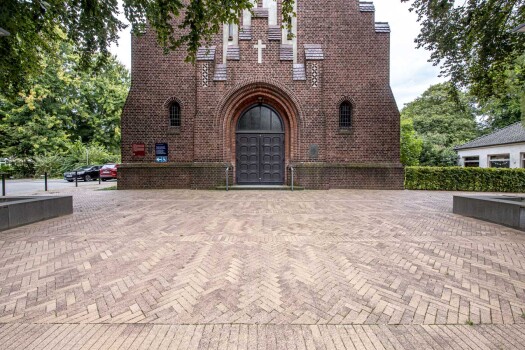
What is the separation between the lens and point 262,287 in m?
2.91

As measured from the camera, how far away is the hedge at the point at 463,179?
13242 millimetres

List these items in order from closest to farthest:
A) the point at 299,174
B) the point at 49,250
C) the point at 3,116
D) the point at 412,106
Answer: the point at 49,250 → the point at 299,174 → the point at 3,116 → the point at 412,106

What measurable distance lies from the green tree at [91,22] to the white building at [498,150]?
25.2 meters

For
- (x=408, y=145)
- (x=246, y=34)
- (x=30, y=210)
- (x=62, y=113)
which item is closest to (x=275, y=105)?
(x=246, y=34)

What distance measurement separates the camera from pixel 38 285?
9.67 feet

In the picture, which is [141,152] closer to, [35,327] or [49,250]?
[49,250]

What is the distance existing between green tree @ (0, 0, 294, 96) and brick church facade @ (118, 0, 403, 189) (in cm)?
460

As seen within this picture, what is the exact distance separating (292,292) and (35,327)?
7.72ft

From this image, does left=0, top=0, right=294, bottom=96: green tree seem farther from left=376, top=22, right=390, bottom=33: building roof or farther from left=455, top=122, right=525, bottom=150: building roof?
left=455, top=122, right=525, bottom=150: building roof

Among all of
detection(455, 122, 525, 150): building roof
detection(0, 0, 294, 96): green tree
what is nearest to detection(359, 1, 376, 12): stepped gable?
detection(0, 0, 294, 96): green tree

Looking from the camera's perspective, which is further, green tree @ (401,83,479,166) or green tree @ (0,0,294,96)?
green tree @ (401,83,479,166)

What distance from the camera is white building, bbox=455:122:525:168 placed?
69.2 ft

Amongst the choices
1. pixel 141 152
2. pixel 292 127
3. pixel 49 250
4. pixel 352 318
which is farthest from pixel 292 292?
pixel 141 152

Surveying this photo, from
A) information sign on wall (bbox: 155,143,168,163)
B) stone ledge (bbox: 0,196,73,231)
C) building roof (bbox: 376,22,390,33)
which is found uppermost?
building roof (bbox: 376,22,390,33)
